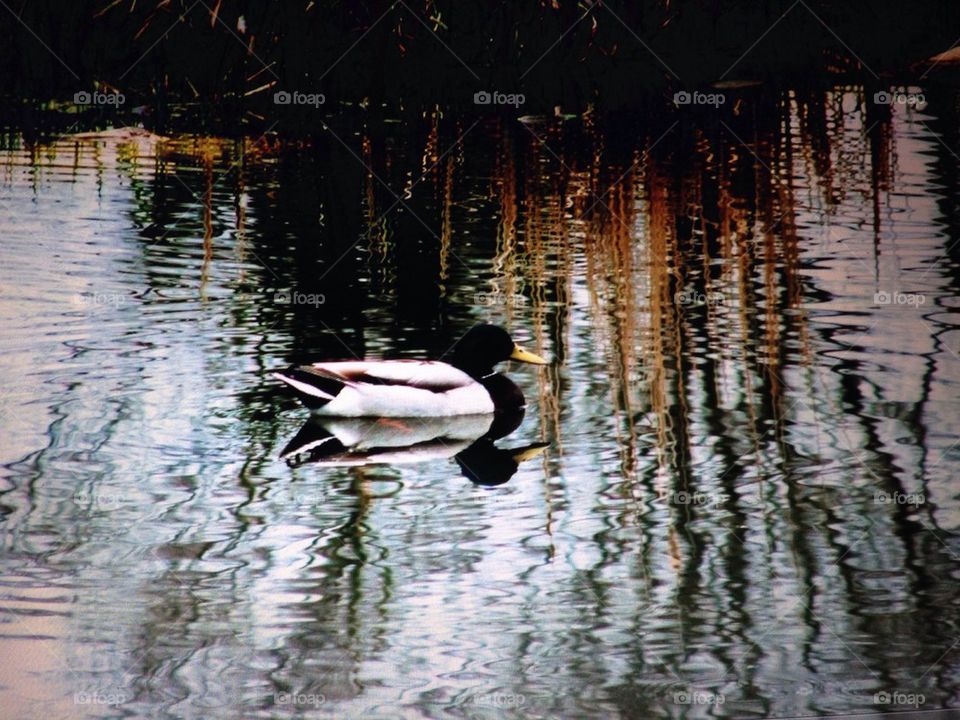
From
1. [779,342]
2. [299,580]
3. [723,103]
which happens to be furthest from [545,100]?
[299,580]

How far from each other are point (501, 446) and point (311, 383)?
0.87 meters

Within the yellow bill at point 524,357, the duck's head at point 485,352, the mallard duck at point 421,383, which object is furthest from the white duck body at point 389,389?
the yellow bill at point 524,357

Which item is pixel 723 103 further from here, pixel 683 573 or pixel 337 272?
pixel 683 573

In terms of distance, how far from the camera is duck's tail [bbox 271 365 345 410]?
7281 mm

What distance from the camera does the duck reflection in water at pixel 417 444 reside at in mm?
6875

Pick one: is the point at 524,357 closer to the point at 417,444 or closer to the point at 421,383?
the point at 421,383

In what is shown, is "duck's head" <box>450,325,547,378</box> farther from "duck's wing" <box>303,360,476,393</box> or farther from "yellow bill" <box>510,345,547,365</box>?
"duck's wing" <box>303,360,476,393</box>

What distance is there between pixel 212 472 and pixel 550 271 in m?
3.67

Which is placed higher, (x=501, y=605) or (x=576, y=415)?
(x=576, y=415)

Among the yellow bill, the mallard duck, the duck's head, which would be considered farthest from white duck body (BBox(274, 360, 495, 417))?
the yellow bill

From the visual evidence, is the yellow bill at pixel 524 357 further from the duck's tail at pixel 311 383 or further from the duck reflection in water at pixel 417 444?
the duck's tail at pixel 311 383

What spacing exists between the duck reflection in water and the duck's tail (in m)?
0.14

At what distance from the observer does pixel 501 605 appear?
5281mm

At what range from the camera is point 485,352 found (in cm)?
798
